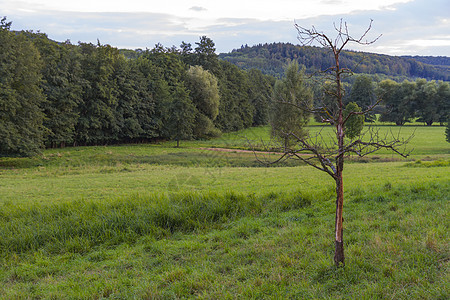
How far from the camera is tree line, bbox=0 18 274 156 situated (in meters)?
34.4

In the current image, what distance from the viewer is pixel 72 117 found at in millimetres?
46625

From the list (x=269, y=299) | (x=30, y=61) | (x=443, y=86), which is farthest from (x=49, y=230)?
(x=443, y=86)

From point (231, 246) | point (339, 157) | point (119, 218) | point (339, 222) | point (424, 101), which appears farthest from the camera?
point (424, 101)

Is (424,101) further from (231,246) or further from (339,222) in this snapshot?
(339,222)

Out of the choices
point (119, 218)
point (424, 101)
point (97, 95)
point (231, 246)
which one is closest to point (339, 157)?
point (231, 246)

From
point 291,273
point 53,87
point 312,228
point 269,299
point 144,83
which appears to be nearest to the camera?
point 269,299

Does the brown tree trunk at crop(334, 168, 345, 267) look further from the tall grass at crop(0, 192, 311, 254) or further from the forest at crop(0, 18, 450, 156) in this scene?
the forest at crop(0, 18, 450, 156)

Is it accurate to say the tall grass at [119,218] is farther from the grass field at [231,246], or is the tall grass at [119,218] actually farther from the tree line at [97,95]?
the tree line at [97,95]

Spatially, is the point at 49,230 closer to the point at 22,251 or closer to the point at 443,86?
the point at 22,251

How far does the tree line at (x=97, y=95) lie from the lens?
34.4 meters

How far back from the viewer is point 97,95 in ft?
168

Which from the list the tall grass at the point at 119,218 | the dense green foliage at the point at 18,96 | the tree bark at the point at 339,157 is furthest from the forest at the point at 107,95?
the tree bark at the point at 339,157

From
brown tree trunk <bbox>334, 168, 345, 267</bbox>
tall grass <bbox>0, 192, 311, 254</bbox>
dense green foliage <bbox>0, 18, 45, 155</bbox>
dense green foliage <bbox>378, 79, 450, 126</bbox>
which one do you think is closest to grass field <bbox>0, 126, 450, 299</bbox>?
tall grass <bbox>0, 192, 311, 254</bbox>

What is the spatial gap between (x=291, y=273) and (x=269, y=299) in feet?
2.95
